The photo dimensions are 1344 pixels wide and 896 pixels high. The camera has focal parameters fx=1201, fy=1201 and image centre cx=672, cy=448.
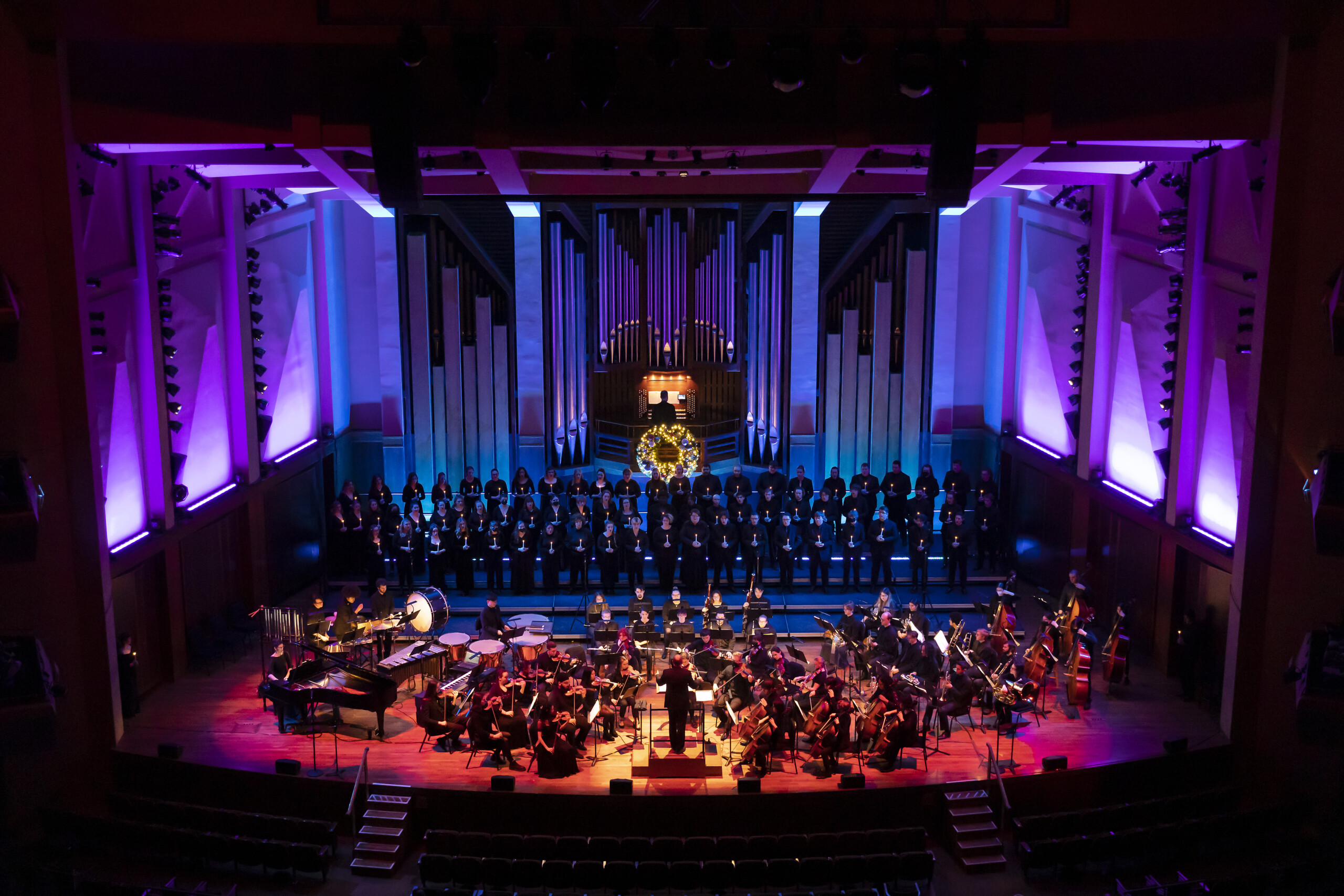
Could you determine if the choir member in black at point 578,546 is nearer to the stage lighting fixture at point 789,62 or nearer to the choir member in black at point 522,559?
the choir member in black at point 522,559

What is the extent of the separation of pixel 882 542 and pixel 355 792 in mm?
7436

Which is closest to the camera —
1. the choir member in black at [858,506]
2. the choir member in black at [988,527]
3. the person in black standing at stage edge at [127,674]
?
the person in black standing at stage edge at [127,674]

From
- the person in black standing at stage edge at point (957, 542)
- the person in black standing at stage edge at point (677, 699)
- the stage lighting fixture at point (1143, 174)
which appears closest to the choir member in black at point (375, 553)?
the person in black standing at stage edge at point (677, 699)

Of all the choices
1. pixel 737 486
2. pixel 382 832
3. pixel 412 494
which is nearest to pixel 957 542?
pixel 737 486

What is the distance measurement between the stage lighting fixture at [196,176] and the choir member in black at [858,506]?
28.5 feet

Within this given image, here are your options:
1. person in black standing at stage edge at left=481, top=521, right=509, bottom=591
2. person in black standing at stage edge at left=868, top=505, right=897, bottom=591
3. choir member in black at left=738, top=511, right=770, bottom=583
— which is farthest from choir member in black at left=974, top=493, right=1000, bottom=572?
person in black standing at stage edge at left=481, top=521, right=509, bottom=591

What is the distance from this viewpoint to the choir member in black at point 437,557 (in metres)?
15.3

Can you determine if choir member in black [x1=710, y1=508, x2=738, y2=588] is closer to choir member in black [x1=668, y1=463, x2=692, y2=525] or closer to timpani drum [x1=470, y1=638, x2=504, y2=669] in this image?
choir member in black [x1=668, y1=463, x2=692, y2=525]

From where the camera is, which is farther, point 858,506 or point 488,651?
point 858,506

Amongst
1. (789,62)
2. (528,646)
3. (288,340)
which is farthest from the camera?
(288,340)

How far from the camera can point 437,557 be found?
51.0 ft

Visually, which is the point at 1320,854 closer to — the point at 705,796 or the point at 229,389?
the point at 705,796

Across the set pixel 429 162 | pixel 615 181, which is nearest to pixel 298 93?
pixel 429 162

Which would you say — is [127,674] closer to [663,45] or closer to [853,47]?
[663,45]
